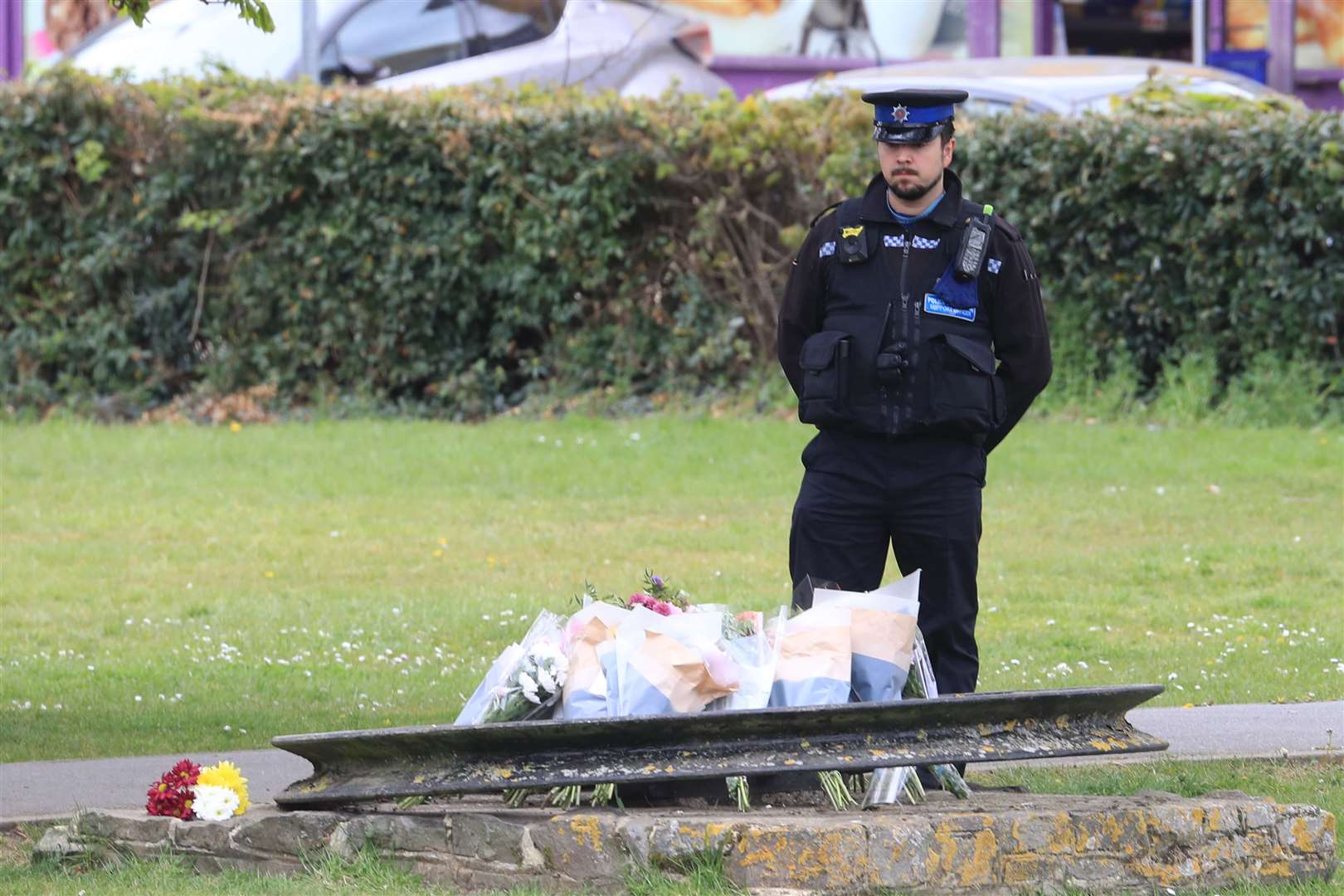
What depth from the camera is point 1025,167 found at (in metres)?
14.2

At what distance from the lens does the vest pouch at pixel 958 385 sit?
219 inches

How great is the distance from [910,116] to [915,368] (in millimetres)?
699

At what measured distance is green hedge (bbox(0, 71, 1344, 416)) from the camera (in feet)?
49.5

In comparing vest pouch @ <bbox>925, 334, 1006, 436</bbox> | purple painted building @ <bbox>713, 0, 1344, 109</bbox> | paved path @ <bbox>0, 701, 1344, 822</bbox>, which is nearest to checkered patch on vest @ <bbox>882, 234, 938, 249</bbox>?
vest pouch @ <bbox>925, 334, 1006, 436</bbox>

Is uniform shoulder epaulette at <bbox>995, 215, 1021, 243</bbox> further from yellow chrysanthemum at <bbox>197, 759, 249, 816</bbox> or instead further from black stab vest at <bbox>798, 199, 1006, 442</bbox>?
yellow chrysanthemum at <bbox>197, 759, 249, 816</bbox>

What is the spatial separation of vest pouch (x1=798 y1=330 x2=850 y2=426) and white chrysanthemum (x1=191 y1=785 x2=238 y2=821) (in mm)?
1899

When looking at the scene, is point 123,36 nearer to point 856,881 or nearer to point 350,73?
point 350,73

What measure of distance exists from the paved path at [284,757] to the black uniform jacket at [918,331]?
5.66ft

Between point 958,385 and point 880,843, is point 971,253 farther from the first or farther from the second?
point 880,843

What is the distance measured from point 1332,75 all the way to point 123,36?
1249 centimetres

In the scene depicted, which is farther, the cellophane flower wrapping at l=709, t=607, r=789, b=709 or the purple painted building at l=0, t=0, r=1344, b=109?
the purple painted building at l=0, t=0, r=1344, b=109

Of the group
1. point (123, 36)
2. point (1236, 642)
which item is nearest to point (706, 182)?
point (123, 36)

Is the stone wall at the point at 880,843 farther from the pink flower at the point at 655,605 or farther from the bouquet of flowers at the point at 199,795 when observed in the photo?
the pink flower at the point at 655,605

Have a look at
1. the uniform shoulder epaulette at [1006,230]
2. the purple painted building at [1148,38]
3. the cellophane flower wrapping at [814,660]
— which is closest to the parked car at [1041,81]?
the purple painted building at [1148,38]
